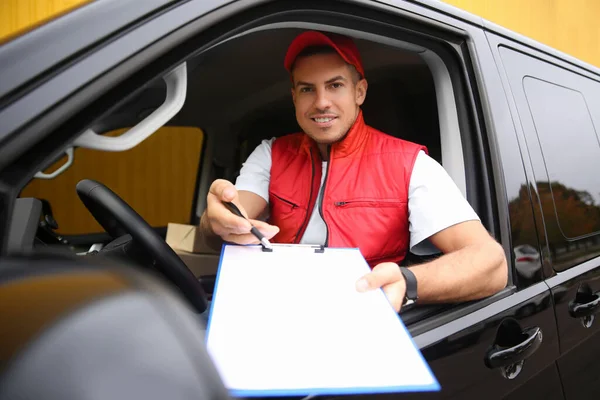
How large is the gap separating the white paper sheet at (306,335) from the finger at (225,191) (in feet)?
1.07

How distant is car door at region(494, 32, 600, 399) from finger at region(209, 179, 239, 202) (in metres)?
0.91

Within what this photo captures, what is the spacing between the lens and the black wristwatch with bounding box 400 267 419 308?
1.15 m

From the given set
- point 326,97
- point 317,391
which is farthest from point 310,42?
point 317,391

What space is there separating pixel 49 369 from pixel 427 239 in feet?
4.84

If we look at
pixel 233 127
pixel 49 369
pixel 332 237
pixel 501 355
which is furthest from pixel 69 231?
pixel 49 369

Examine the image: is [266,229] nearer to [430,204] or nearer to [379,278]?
[379,278]

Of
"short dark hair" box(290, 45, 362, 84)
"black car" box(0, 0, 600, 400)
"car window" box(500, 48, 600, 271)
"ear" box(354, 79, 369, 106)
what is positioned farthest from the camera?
"ear" box(354, 79, 369, 106)

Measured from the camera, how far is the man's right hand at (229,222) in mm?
1300

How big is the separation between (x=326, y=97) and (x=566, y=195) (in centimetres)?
Result: 89

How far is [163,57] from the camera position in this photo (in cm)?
77

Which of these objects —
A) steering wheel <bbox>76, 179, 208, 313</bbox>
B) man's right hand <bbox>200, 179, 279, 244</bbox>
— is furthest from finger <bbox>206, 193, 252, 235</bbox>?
steering wheel <bbox>76, 179, 208, 313</bbox>

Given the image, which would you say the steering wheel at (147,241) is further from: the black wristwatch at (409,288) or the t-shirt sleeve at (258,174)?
the t-shirt sleeve at (258,174)

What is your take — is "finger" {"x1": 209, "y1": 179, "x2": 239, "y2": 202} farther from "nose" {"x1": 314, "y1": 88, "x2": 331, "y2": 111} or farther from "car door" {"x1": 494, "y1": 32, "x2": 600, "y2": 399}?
"car door" {"x1": 494, "y1": 32, "x2": 600, "y2": 399}

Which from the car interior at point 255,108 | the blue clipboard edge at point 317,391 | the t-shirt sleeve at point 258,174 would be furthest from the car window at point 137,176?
the blue clipboard edge at point 317,391
